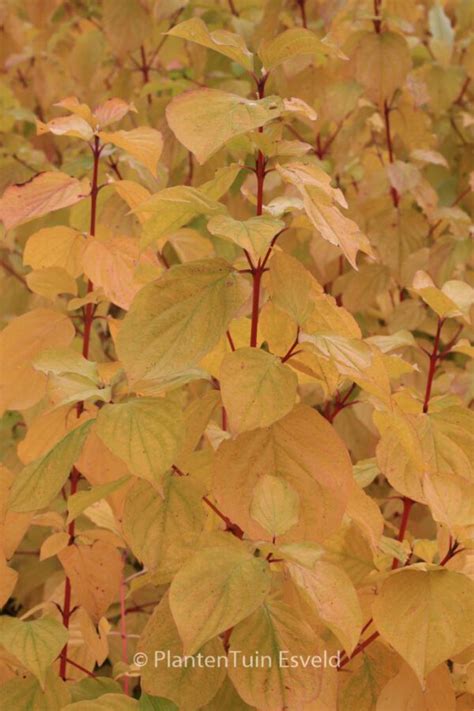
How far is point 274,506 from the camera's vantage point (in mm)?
701

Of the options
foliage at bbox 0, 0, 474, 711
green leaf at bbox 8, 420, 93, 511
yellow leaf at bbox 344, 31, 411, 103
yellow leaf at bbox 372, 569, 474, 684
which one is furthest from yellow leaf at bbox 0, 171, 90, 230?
yellow leaf at bbox 344, 31, 411, 103

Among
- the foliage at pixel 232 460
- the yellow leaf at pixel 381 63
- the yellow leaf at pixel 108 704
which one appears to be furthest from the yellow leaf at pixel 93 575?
the yellow leaf at pixel 381 63

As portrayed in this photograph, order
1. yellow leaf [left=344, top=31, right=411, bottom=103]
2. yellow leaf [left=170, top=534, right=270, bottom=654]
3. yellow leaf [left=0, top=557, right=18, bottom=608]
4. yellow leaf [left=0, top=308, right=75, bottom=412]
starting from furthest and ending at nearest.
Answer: yellow leaf [left=344, top=31, right=411, bottom=103], yellow leaf [left=0, top=308, right=75, bottom=412], yellow leaf [left=0, top=557, right=18, bottom=608], yellow leaf [left=170, top=534, right=270, bottom=654]

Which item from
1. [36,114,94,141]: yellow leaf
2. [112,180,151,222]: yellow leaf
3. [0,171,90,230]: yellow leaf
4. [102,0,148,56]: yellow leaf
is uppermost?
[36,114,94,141]: yellow leaf

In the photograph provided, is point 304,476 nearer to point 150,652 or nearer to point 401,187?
point 150,652

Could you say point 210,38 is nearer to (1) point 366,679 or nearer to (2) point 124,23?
(1) point 366,679

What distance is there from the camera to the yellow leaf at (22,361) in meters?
0.97

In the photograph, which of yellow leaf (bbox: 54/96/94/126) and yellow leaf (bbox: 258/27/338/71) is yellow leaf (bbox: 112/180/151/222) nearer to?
yellow leaf (bbox: 54/96/94/126)

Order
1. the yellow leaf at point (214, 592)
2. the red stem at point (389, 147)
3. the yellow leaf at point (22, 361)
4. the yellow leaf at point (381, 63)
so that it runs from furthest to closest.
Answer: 1. the red stem at point (389, 147)
2. the yellow leaf at point (381, 63)
3. the yellow leaf at point (22, 361)
4. the yellow leaf at point (214, 592)

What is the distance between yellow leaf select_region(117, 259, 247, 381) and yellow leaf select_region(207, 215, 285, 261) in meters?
0.05

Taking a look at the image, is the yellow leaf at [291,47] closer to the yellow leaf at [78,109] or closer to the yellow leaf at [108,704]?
the yellow leaf at [78,109]

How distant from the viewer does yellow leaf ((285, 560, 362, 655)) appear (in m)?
0.69

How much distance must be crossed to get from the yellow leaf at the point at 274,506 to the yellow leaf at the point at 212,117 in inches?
9.1

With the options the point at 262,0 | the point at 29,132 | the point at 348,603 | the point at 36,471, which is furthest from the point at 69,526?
the point at 29,132
